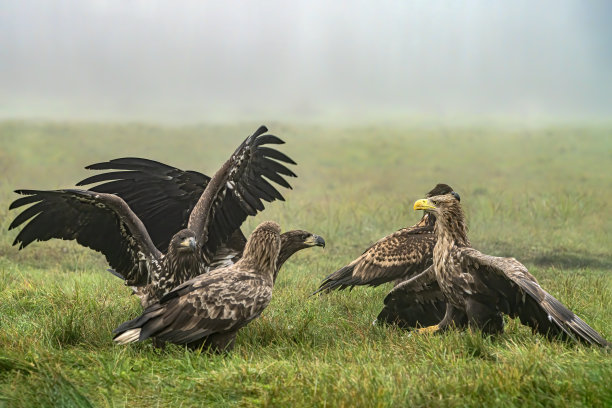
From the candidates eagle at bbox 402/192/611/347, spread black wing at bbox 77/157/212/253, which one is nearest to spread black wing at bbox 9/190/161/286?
spread black wing at bbox 77/157/212/253

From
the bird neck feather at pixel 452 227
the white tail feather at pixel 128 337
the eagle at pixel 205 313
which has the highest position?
the bird neck feather at pixel 452 227

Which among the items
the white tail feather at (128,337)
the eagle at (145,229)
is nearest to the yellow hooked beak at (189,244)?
the eagle at (145,229)

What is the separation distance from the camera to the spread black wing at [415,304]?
6805 millimetres

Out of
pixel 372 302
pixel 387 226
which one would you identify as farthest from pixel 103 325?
pixel 387 226

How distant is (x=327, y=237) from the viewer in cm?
1316

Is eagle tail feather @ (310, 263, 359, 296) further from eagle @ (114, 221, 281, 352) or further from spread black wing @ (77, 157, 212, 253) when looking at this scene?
eagle @ (114, 221, 281, 352)

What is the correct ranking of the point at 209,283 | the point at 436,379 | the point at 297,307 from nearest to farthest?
the point at 436,379
the point at 209,283
the point at 297,307

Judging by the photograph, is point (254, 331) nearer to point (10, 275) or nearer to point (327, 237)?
→ point (10, 275)

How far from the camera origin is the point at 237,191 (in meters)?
7.57

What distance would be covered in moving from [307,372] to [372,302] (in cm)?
321

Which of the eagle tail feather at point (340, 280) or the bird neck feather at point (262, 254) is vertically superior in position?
the bird neck feather at point (262, 254)

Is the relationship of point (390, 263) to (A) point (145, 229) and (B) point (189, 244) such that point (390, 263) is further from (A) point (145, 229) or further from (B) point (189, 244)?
(A) point (145, 229)

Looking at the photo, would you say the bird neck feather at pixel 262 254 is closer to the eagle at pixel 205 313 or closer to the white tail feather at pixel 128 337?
the eagle at pixel 205 313

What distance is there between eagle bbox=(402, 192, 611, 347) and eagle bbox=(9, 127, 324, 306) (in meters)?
1.27
